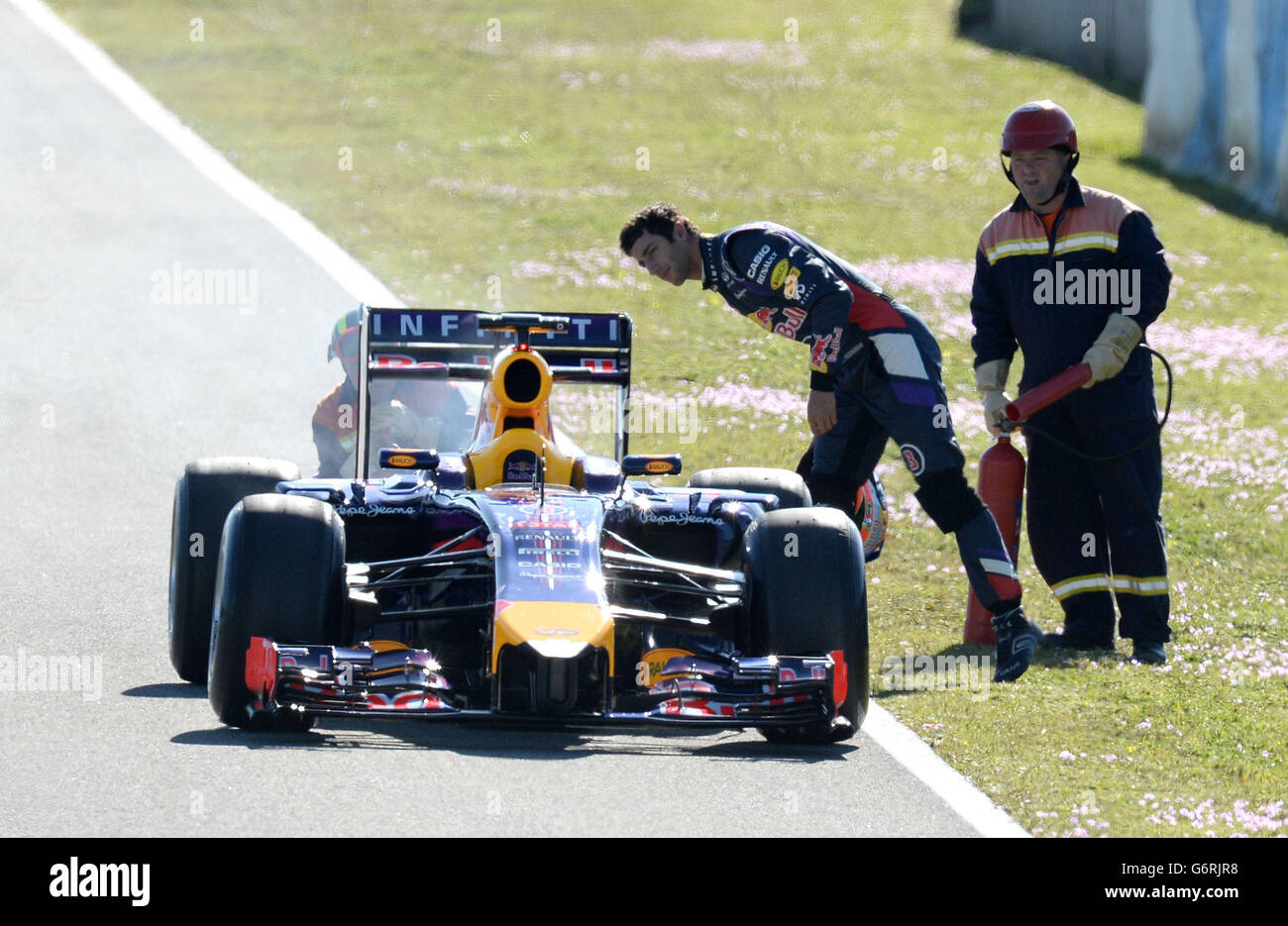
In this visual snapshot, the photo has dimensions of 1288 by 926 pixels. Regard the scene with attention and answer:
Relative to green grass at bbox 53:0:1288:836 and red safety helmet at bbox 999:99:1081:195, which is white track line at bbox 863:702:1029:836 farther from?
red safety helmet at bbox 999:99:1081:195

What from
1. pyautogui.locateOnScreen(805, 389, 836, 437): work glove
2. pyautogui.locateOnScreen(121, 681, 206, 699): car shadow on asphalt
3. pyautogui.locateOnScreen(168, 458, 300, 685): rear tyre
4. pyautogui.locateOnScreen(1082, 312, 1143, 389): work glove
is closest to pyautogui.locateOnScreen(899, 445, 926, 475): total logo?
pyautogui.locateOnScreen(805, 389, 836, 437): work glove

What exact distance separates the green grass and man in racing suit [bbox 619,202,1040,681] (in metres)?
0.54

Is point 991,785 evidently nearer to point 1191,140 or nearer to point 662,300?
point 662,300

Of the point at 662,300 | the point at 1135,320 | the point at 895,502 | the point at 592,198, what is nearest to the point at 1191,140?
the point at 592,198

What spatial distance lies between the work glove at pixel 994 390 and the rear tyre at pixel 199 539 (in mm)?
2917

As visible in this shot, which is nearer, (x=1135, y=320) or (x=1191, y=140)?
(x=1135, y=320)

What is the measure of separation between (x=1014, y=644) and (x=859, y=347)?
1.34m

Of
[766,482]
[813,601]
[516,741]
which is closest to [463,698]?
[516,741]

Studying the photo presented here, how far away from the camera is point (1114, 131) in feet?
84.2

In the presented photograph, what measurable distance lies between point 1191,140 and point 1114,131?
7.01ft

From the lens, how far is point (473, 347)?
925cm

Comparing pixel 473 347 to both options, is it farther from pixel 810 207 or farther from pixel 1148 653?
pixel 810 207

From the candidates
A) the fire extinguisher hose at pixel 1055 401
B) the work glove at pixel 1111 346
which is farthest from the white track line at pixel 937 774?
the work glove at pixel 1111 346

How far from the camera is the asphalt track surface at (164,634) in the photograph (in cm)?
652
